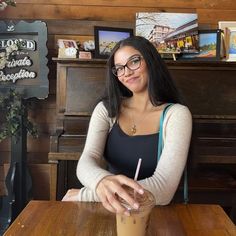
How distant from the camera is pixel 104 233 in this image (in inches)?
35.8

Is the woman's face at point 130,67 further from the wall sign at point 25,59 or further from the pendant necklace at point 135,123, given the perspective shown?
the wall sign at point 25,59

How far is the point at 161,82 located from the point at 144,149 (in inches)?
11.1

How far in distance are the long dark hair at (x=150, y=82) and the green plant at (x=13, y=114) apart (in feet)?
3.98

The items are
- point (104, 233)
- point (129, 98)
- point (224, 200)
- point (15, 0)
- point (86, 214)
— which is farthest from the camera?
point (15, 0)

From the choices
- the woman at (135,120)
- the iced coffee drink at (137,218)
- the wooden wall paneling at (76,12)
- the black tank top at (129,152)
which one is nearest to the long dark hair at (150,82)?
the woman at (135,120)

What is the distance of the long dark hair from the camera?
55.4 inches

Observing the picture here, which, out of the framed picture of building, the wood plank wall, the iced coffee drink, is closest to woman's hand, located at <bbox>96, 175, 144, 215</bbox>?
the iced coffee drink

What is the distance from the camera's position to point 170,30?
258 cm

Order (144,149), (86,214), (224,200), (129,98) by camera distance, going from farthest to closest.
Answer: (224,200)
(129,98)
(144,149)
(86,214)

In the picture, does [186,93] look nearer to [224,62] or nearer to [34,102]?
[224,62]

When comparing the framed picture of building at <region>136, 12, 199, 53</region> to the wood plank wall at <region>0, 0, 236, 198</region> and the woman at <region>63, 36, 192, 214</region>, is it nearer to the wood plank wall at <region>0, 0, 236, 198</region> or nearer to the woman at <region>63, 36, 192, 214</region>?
the wood plank wall at <region>0, 0, 236, 198</region>

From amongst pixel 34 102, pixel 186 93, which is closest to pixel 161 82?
pixel 186 93

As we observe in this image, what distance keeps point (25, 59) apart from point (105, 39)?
0.66 m

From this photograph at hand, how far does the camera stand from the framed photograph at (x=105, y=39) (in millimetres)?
2502
